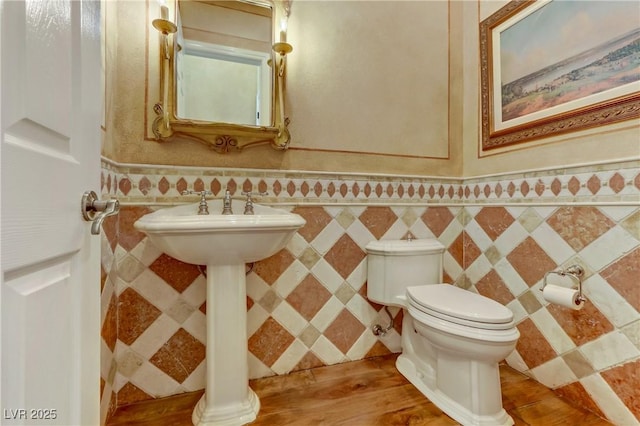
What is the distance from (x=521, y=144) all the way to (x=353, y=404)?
1517 mm

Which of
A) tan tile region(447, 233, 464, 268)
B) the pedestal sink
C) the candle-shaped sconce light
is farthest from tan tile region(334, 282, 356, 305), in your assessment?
the candle-shaped sconce light

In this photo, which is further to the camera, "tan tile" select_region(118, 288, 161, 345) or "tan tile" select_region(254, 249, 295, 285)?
"tan tile" select_region(254, 249, 295, 285)

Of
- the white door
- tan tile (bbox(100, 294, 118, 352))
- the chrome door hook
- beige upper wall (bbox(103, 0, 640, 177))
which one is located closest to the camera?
the white door

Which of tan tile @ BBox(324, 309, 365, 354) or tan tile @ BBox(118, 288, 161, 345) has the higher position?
tan tile @ BBox(118, 288, 161, 345)

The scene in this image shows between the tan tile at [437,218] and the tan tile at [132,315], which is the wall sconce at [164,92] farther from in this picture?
the tan tile at [437,218]

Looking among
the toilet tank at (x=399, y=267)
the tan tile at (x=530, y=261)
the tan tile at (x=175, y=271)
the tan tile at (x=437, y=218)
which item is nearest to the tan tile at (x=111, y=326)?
the tan tile at (x=175, y=271)

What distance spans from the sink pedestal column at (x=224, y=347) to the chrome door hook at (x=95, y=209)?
60 cm

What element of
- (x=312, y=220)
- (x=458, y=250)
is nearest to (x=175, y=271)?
(x=312, y=220)

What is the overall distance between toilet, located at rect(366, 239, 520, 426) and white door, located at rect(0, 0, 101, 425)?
115 cm

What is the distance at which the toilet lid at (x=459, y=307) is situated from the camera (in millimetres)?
1130

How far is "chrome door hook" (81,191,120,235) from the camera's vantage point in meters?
0.60

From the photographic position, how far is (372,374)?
154cm

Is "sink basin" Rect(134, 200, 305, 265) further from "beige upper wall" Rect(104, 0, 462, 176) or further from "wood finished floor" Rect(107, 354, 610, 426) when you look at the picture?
"wood finished floor" Rect(107, 354, 610, 426)

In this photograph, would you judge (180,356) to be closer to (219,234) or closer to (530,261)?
(219,234)
